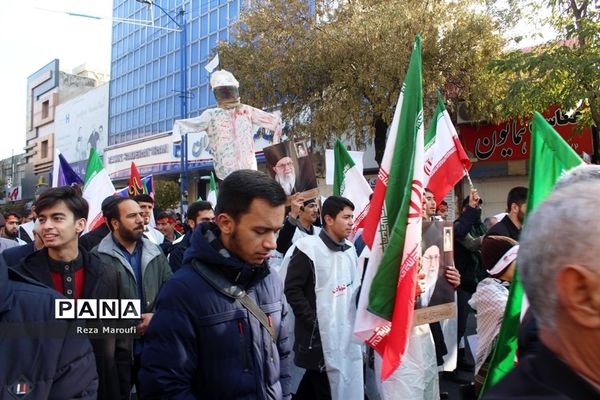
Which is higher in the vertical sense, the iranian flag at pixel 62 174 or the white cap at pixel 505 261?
the iranian flag at pixel 62 174

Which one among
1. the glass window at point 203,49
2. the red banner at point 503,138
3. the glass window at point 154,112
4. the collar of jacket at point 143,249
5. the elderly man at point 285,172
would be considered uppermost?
the glass window at point 203,49

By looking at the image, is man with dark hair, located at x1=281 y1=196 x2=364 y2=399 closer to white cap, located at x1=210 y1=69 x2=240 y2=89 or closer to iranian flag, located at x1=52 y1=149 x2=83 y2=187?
white cap, located at x1=210 y1=69 x2=240 y2=89

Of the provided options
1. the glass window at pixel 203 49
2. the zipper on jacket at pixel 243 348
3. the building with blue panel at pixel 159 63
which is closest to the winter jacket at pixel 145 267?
the zipper on jacket at pixel 243 348

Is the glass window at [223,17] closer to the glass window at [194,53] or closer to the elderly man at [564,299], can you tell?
the glass window at [194,53]

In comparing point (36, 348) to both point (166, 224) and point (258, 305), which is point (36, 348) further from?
point (166, 224)

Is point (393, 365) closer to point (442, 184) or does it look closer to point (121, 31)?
point (442, 184)

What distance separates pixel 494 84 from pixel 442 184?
1100 centimetres

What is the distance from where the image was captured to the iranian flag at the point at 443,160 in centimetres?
438

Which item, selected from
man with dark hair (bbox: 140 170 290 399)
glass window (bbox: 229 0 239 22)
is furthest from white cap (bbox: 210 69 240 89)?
glass window (bbox: 229 0 239 22)

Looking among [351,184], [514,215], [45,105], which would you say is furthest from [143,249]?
[45,105]

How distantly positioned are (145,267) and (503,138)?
14.3 metres

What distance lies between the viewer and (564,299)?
1116 millimetres

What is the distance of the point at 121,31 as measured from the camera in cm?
4288

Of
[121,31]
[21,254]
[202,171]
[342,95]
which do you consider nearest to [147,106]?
[121,31]
